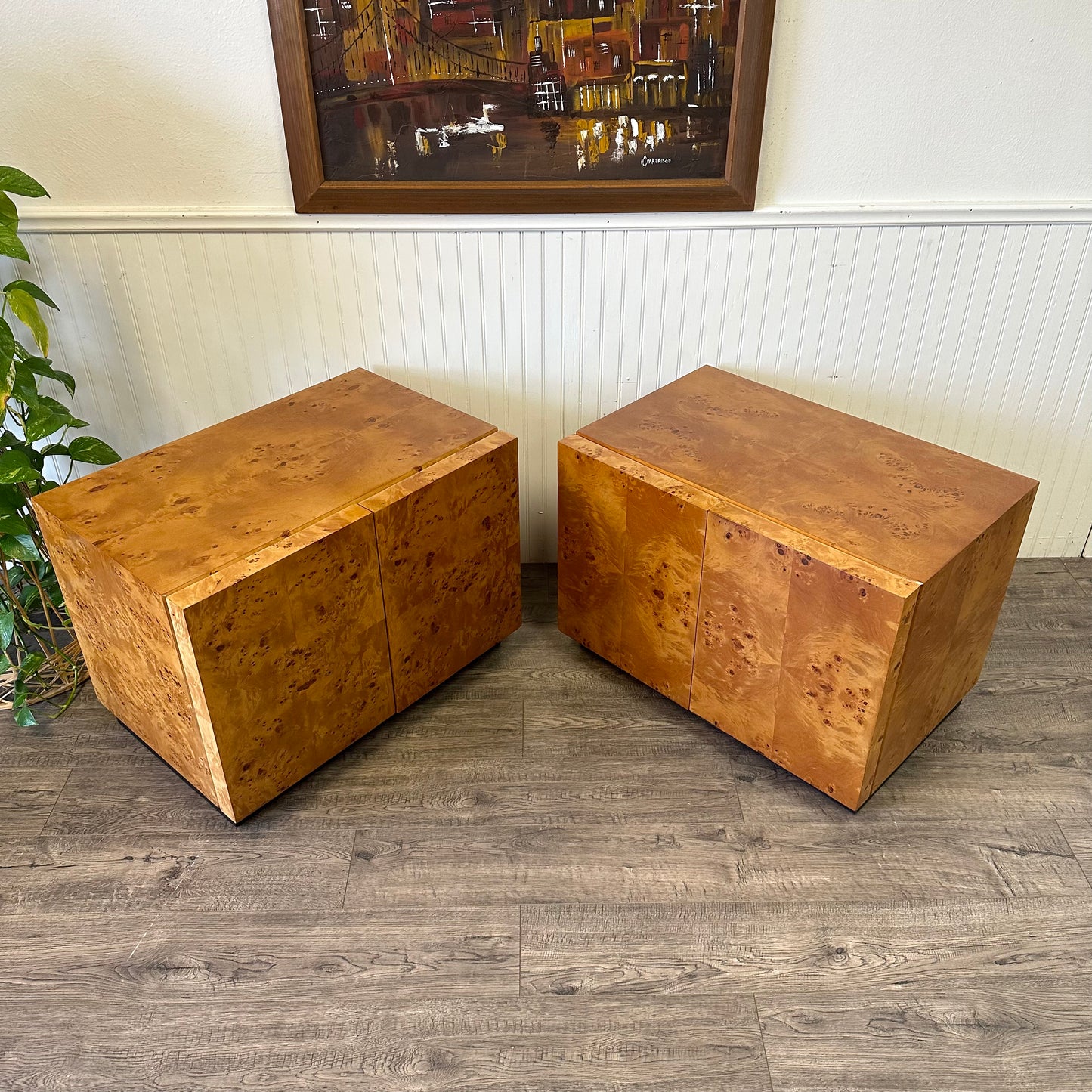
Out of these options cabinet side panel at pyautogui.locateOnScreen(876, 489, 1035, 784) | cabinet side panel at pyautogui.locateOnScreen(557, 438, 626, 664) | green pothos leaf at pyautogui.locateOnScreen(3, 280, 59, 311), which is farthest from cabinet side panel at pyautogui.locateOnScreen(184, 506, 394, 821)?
cabinet side panel at pyautogui.locateOnScreen(876, 489, 1035, 784)

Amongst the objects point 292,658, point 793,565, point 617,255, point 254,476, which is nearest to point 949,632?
point 793,565

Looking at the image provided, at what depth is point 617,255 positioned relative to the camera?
2.20 metres

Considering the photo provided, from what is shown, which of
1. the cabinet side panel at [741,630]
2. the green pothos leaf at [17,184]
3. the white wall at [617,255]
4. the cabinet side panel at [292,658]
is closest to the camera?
the cabinet side panel at [292,658]

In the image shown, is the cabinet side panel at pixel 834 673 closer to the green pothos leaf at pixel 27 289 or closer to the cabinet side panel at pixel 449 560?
the cabinet side panel at pixel 449 560

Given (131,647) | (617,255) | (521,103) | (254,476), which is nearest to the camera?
(131,647)

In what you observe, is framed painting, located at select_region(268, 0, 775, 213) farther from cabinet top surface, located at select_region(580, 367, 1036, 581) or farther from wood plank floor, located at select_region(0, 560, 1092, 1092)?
wood plank floor, located at select_region(0, 560, 1092, 1092)

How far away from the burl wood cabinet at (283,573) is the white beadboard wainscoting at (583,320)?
0.25 metres

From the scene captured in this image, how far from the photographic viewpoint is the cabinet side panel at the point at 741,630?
1.74 metres

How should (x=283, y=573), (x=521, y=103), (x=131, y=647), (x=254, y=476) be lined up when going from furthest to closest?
(x=521, y=103), (x=254, y=476), (x=131, y=647), (x=283, y=573)

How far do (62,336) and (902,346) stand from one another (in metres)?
2.02

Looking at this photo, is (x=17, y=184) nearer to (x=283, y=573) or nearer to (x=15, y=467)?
(x=15, y=467)

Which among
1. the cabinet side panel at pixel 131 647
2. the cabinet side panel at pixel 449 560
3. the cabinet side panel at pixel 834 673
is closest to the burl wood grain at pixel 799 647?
the cabinet side panel at pixel 834 673

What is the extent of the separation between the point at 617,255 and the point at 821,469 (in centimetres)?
71

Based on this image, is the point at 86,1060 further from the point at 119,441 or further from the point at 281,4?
the point at 281,4
